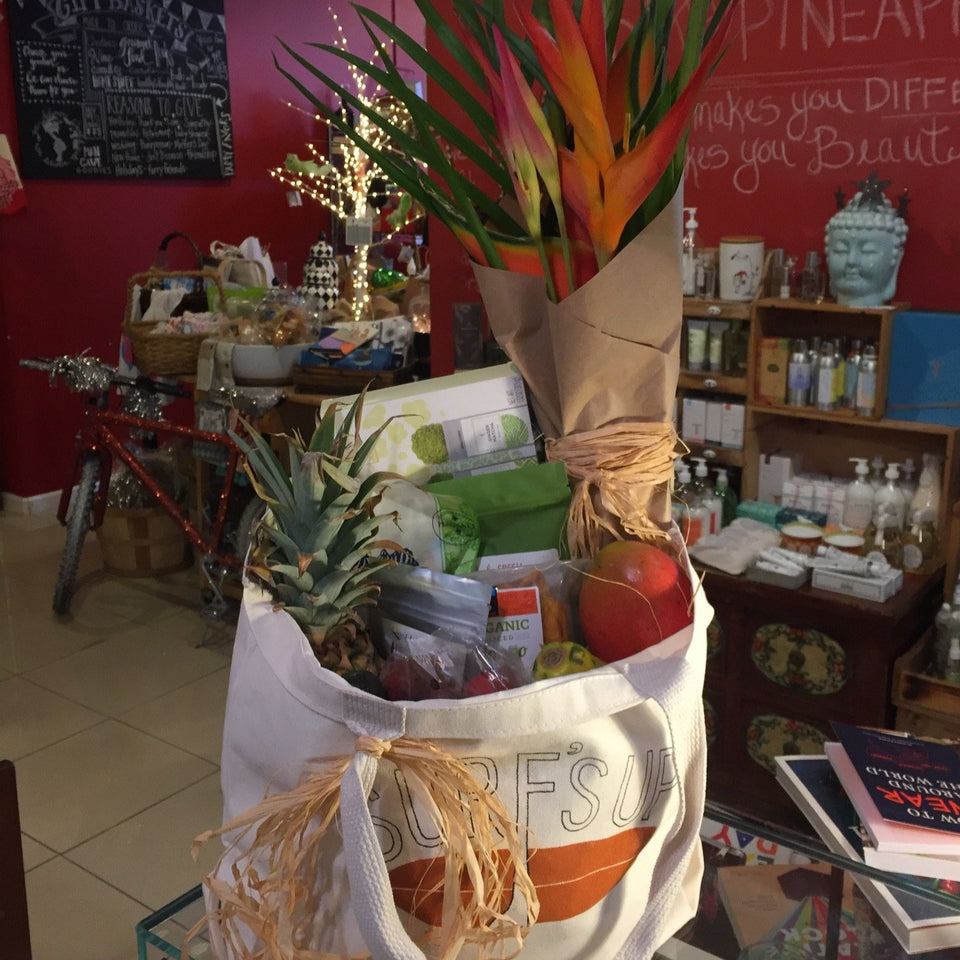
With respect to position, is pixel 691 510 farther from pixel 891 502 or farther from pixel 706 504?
pixel 891 502

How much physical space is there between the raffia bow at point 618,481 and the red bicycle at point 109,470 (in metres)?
2.87

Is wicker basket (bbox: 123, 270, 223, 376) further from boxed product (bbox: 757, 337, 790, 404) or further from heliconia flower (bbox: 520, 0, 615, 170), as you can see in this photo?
heliconia flower (bbox: 520, 0, 615, 170)

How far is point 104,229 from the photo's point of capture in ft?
17.8

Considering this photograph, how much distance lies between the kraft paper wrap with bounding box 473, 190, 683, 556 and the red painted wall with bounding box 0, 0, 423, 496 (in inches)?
164

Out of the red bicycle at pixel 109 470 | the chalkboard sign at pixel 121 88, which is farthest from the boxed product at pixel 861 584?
the chalkboard sign at pixel 121 88

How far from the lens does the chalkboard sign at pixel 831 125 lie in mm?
2631

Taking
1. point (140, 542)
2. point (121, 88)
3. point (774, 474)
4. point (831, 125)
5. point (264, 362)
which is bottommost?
point (140, 542)

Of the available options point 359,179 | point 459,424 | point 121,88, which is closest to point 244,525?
point 359,179

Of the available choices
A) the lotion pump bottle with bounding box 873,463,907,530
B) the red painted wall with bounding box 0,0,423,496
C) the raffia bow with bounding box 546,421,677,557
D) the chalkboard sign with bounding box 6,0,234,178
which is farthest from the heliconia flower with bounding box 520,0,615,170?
the chalkboard sign with bounding box 6,0,234,178

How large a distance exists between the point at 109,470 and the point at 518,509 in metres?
3.42

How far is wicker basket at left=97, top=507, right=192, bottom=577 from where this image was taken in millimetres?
4340

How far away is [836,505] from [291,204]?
4.45 m

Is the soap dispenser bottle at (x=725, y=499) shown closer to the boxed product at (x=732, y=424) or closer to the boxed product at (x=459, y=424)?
the boxed product at (x=732, y=424)

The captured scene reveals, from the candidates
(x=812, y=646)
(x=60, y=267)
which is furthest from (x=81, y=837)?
(x=60, y=267)
